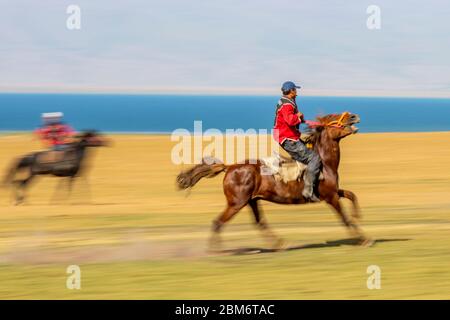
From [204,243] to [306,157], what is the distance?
247 cm

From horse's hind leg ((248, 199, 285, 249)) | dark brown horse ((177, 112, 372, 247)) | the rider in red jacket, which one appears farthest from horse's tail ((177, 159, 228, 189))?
the rider in red jacket

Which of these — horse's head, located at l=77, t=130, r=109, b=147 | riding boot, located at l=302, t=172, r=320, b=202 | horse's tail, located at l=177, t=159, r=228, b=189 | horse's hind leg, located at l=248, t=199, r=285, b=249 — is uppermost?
horse's head, located at l=77, t=130, r=109, b=147

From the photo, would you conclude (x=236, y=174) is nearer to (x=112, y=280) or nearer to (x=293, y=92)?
(x=293, y=92)

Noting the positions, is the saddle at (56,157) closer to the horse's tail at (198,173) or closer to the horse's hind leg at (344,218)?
the horse's tail at (198,173)

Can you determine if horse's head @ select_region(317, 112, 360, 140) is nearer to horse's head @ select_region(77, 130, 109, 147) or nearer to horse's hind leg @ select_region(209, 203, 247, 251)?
horse's hind leg @ select_region(209, 203, 247, 251)

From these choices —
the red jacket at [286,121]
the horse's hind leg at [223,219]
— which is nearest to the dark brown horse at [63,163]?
the horse's hind leg at [223,219]

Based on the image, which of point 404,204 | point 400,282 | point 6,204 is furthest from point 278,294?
point 6,204

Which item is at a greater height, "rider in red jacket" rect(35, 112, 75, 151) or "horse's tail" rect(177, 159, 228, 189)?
"rider in red jacket" rect(35, 112, 75, 151)

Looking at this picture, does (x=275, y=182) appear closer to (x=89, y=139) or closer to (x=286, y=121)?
(x=286, y=121)

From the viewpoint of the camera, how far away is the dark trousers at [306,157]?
15.5 m

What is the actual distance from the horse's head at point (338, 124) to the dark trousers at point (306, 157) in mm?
562

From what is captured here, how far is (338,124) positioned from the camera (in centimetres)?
1617

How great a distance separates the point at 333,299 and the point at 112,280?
10.1 ft

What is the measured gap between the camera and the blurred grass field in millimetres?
13094
